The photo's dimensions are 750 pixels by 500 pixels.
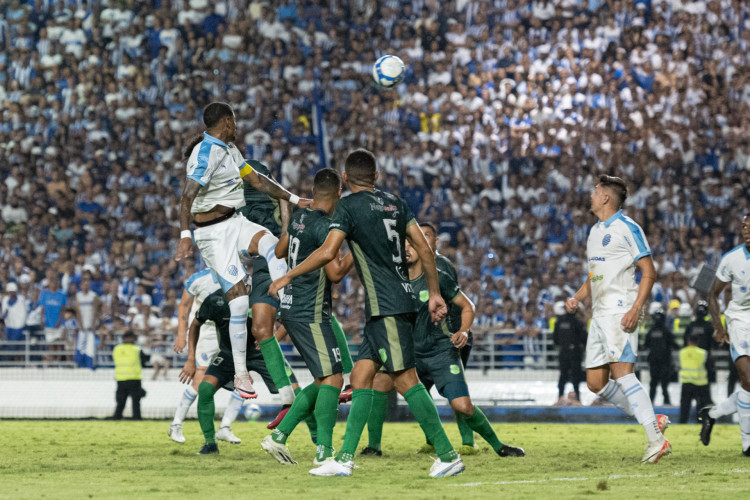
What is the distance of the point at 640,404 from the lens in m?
8.73

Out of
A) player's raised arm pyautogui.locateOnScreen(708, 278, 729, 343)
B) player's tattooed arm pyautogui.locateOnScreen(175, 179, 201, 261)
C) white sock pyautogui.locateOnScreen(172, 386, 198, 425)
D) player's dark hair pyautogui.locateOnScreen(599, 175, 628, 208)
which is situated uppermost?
player's dark hair pyautogui.locateOnScreen(599, 175, 628, 208)

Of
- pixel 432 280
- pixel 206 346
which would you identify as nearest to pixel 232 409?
pixel 206 346

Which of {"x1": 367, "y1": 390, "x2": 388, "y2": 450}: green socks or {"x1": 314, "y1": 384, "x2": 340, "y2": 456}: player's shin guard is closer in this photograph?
{"x1": 314, "y1": 384, "x2": 340, "y2": 456}: player's shin guard

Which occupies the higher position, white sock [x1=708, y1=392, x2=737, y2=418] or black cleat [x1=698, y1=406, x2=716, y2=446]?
white sock [x1=708, y1=392, x2=737, y2=418]

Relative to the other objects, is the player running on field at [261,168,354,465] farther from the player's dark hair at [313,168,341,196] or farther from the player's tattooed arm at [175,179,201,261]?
the player's tattooed arm at [175,179,201,261]

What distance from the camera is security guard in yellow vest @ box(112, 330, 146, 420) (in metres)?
15.3

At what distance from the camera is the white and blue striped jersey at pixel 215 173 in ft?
28.9

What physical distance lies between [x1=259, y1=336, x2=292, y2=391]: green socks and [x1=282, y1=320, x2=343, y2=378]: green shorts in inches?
38.5

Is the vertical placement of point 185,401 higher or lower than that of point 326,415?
lower

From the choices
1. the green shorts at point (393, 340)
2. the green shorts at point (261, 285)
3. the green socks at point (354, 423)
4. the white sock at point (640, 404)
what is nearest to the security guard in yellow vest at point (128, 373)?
the green shorts at point (261, 285)

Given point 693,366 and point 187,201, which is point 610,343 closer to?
point 187,201

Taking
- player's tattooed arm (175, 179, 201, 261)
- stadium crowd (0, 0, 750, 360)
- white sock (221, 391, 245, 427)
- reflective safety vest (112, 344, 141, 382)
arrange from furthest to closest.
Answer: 1. stadium crowd (0, 0, 750, 360)
2. reflective safety vest (112, 344, 141, 382)
3. white sock (221, 391, 245, 427)
4. player's tattooed arm (175, 179, 201, 261)

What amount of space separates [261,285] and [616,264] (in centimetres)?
295

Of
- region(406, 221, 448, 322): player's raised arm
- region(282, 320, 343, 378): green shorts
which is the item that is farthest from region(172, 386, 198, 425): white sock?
region(406, 221, 448, 322): player's raised arm
